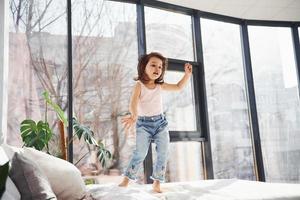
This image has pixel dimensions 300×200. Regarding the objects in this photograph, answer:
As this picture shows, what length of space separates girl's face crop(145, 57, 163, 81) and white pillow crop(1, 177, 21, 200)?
4.96 feet

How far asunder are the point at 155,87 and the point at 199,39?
5.33ft

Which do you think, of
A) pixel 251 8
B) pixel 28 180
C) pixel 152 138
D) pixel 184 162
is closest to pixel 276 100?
pixel 251 8

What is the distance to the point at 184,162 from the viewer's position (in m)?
3.34

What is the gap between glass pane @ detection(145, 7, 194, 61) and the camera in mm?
3482

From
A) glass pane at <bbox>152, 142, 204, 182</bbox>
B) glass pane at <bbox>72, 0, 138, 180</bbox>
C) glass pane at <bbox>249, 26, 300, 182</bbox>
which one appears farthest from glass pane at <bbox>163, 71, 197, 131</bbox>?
glass pane at <bbox>249, 26, 300, 182</bbox>

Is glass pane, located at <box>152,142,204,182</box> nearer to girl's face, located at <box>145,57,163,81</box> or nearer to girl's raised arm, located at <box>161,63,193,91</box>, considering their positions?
girl's raised arm, located at <box>161,63,193,91</box>

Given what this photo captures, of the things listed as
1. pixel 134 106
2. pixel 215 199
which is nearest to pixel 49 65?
pixel 134 106

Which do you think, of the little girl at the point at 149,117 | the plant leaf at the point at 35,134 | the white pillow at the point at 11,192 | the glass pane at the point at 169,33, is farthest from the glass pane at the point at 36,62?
the white pillow at the point at 11,192

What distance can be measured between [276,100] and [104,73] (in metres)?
2.25

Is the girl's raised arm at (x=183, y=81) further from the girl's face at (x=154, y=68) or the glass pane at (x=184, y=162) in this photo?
the glass pane at (x=184, y=162)

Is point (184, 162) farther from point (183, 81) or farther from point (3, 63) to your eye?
point (3, 63)

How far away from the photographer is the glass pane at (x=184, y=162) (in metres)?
3.24

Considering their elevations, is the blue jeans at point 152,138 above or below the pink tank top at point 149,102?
below

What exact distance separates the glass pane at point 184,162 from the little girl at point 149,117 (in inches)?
39.1
